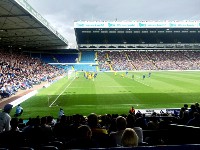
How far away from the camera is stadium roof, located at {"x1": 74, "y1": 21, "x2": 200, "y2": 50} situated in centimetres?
8944

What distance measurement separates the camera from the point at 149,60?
9694 centimetres

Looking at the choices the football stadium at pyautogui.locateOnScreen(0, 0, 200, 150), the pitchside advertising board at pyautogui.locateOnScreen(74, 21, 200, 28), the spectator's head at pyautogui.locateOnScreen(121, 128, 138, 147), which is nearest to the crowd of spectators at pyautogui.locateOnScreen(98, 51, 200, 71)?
the football stadium at pyautogui.locateOnScreen(0, 0, 200, 150)

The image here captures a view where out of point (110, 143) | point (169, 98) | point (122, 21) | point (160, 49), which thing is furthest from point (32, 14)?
point (160, 49)

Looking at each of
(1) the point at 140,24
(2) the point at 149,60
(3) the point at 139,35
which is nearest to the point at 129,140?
(1) the point at 140,24

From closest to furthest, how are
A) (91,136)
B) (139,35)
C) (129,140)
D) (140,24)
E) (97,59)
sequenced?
(129,140), (91,136), (140,24), (97,59), (139,35)

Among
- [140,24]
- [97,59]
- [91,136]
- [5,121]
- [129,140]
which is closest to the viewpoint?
[129,140]

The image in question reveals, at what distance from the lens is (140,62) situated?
94688mm

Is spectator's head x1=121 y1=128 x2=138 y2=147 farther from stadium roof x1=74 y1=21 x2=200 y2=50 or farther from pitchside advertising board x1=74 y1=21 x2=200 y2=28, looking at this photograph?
stadium roof x1=74 y1=21 x2=200 y2=50

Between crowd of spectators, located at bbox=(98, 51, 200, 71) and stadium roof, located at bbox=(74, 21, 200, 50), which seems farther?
crowd of spectators, located at bbox=(98, 51, 200, 71)

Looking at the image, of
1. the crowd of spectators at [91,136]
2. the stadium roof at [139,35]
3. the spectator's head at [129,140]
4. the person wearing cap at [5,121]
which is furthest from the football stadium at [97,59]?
the spectator's head at [129,140]

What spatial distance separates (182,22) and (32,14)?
6807 cm

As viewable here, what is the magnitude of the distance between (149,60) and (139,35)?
385 inches

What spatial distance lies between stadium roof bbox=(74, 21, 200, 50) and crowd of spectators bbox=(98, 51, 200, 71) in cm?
226

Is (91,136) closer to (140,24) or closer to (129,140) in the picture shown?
(129,140)
